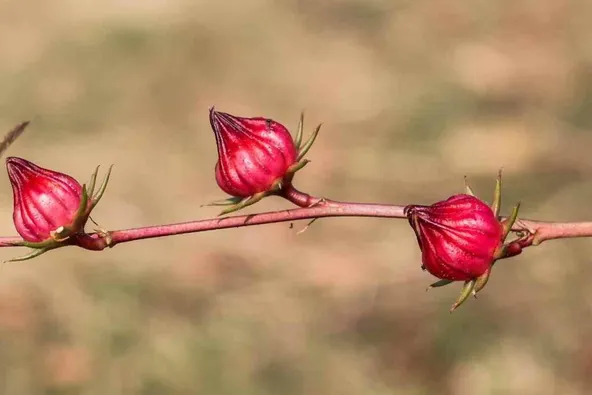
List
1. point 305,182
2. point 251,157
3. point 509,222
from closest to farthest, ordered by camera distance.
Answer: point 509,222 < point 251,157 < point 305,182

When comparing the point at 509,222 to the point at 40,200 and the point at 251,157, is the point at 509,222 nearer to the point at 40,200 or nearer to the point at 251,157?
the point at 251,157

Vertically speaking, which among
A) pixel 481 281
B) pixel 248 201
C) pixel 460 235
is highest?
pixel 248 201

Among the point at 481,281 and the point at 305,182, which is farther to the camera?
the point at 305,182

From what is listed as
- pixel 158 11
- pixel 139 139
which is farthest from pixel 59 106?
pixel 158 11

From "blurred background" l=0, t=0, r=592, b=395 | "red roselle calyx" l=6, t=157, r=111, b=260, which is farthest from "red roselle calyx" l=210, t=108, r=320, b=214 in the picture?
"blurred background" l=0, t=0, r=592, b=395

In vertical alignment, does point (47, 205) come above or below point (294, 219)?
above

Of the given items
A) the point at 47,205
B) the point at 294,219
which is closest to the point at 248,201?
the point at 294,219

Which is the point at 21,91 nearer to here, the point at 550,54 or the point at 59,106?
the point at 59,106
